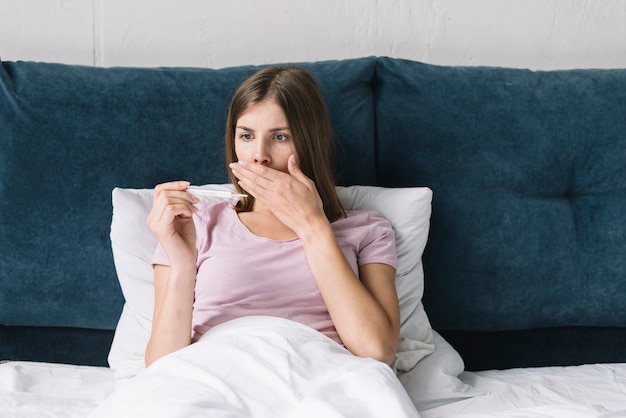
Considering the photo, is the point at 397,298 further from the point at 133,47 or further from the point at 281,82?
the point at 133,47

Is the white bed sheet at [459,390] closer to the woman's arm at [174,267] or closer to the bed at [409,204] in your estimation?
the bed at [409,204]

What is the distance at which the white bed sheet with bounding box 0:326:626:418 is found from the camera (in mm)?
1460

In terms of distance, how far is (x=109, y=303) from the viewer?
177 centimetres

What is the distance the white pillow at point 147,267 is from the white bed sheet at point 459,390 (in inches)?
2.4

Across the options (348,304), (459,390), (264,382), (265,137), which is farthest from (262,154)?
(459,390)

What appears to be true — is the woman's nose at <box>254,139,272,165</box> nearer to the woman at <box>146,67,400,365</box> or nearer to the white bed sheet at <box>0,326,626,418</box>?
the woman at <box>146,67,400,365</box>

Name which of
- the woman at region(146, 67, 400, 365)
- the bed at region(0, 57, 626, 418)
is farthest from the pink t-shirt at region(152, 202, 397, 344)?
the bed at region(0, 57, 626, 418)

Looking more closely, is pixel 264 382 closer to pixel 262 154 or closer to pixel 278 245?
pixel 278 245

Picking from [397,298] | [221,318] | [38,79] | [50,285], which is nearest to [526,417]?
[397,298]

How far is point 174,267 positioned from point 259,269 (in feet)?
0.59

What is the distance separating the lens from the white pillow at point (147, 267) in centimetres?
166

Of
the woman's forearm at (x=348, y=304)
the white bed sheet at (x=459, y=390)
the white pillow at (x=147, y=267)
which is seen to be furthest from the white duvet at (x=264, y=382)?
the white pillow at (x=147, y=267)

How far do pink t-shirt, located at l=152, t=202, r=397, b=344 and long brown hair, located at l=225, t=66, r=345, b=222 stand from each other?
8cm

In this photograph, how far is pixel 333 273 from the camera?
1488 millimetres
